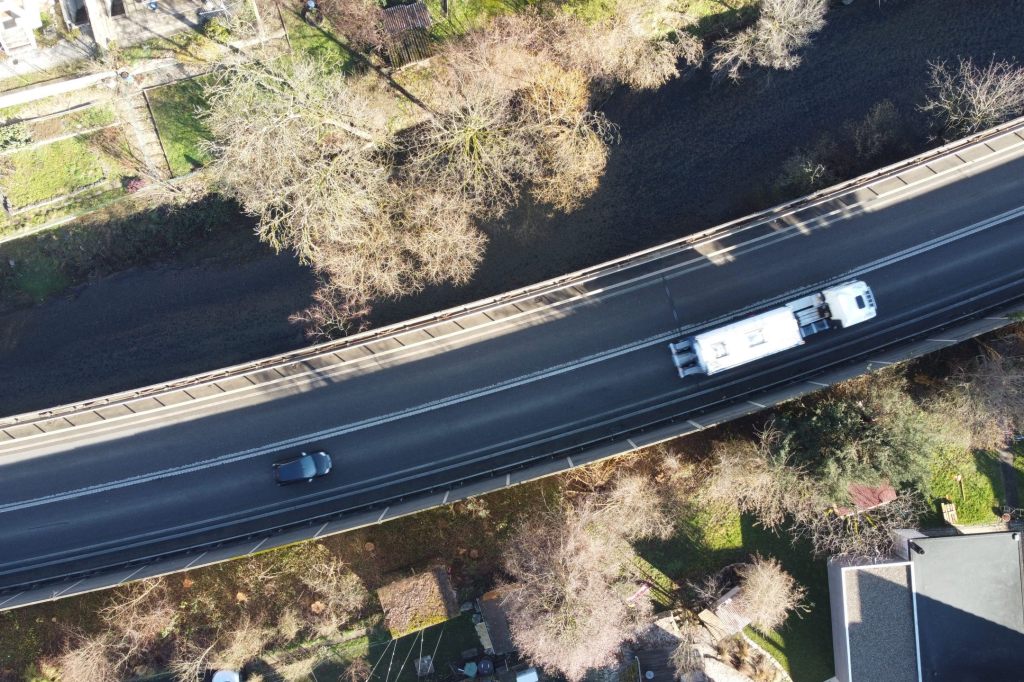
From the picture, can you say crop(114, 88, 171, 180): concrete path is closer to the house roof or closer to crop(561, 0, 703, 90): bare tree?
crop(561, 0, 703, 90): bare tree

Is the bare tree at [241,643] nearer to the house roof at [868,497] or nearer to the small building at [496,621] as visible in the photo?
the small building at [496,621]

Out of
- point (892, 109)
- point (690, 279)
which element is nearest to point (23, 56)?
point (690, 279)

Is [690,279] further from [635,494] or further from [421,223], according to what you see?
[421,223]

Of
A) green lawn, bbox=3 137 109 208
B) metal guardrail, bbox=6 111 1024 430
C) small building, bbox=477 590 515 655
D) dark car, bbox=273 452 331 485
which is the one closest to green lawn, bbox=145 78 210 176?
green lawn, bbox=3 137 109 208

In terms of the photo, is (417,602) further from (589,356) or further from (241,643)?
(589,356)

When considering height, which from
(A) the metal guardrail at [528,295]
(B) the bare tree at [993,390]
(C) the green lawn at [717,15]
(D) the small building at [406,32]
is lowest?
(B) the bare tree at [993,390]

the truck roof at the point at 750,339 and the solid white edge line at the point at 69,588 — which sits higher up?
the truck roof at the point at 750,339

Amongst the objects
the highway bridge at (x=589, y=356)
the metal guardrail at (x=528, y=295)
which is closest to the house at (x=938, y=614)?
the highway bridge at (x=589, y=356)
